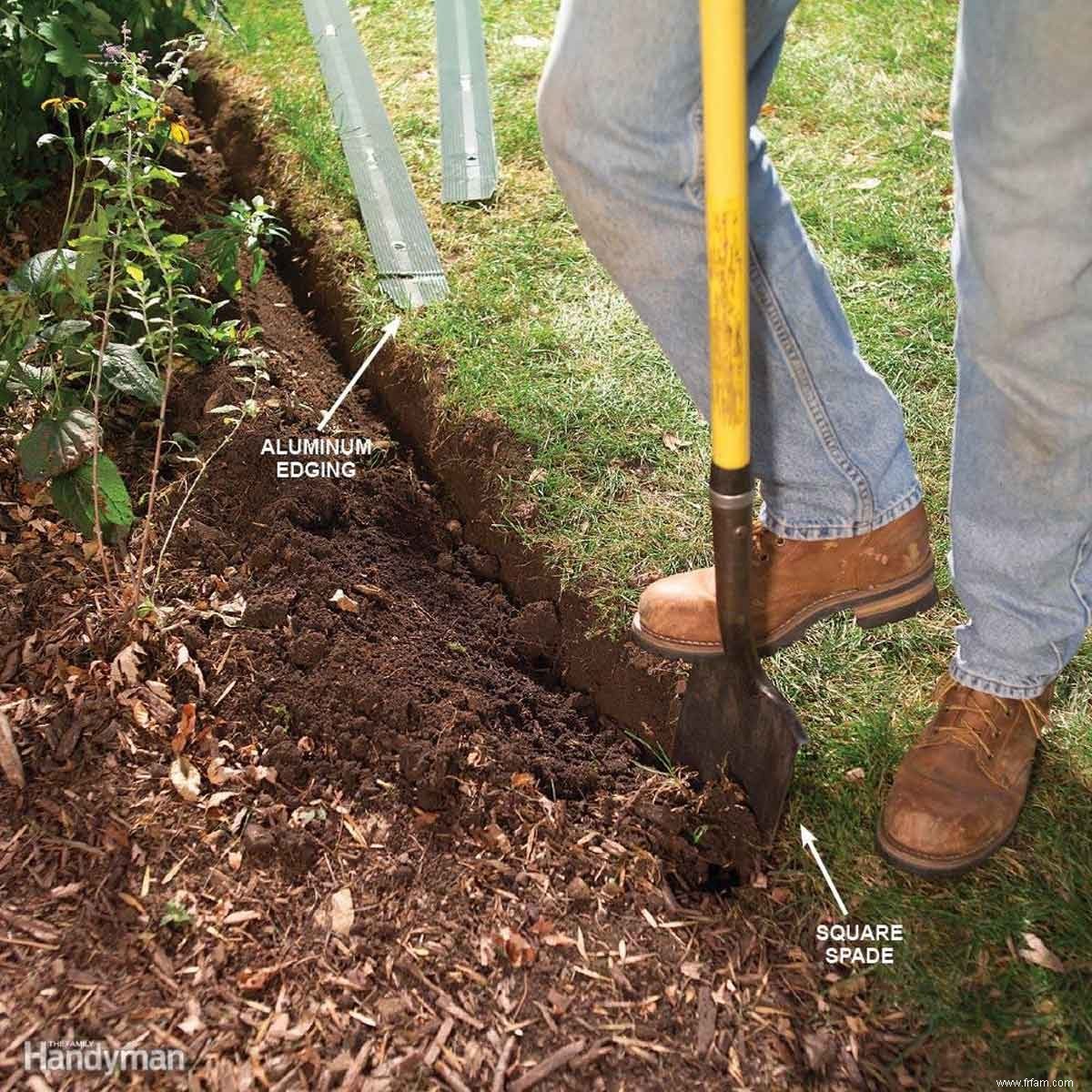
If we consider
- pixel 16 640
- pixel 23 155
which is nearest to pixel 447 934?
pixel 16 640

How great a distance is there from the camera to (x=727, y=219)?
1.62m

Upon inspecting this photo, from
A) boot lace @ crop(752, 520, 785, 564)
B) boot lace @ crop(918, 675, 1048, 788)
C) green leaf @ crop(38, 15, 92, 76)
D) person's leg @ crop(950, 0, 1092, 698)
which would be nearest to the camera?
person's leg @ crop(950, 0, 1092, 698)

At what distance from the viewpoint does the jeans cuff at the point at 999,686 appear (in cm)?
204

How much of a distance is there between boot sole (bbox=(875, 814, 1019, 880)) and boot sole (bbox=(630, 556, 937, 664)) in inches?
Result: 15.3

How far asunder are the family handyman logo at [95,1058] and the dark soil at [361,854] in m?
0.02

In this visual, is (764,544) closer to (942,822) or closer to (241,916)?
(942,822)

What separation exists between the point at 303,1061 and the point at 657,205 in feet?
4.51

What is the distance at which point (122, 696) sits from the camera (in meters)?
2.36

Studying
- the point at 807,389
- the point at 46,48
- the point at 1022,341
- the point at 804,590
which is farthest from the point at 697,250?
the point at 46,48

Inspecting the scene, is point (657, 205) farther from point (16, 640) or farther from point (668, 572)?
point (16, 640)

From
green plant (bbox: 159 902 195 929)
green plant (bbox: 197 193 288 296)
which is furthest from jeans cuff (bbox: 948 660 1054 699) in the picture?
green plant (bbox: 197 193 288 296)

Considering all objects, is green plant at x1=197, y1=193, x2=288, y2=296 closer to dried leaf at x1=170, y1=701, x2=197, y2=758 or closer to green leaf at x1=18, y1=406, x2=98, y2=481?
green leaf at x1=18, y1=406, x2=98, y2=481

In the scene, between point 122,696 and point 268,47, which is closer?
point 122,696

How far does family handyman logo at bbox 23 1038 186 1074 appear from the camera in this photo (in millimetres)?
1844
